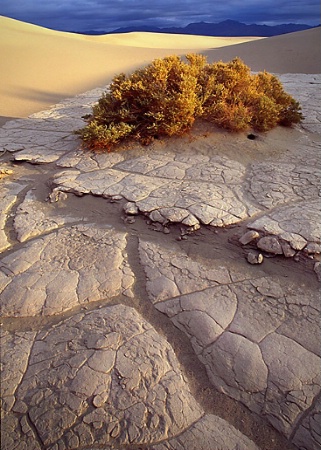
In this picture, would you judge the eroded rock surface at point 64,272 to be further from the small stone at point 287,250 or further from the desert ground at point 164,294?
the small stone at point 287,250

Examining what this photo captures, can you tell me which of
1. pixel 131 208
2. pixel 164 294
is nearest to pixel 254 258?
pixel 164 294

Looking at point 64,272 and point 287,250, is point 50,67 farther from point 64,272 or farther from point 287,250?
point 287,250

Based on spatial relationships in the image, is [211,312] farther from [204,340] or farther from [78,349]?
[78,349]

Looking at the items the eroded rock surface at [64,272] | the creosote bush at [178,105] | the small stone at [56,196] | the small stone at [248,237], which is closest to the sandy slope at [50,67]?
the creosote bush at [178,105]

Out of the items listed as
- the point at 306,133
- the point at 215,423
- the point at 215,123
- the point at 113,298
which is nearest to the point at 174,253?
the point at 113,298

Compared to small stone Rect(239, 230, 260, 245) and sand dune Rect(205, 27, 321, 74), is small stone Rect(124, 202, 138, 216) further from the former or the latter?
sand dune Rect(205, 27, 321, 74)

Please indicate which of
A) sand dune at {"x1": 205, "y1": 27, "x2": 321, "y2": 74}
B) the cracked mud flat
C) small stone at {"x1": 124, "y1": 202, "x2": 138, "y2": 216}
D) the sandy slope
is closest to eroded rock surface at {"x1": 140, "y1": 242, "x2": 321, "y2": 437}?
the cracked mud flat
